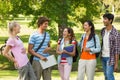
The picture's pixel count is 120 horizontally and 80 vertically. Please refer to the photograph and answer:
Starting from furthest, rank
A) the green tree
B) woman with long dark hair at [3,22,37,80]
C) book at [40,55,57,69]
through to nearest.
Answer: the green tree
book at [40,55,57,69]
woman with long dark hair at [3,22,37,80]

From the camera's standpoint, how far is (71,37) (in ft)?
30.8

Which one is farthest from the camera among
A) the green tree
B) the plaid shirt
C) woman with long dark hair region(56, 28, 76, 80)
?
the green tree

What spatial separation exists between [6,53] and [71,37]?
2.04 m

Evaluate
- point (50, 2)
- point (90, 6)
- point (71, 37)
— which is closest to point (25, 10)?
point (50, 2)

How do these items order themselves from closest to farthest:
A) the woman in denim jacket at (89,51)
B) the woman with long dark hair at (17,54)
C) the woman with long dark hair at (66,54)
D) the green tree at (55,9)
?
the woman with long dark hair at (17,54), the woman in denim jacket at (89,51), the woman with long dark hair at (66,54), the green tree at (55,9)

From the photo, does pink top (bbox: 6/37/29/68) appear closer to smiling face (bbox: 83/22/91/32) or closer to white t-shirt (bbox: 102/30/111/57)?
smiling face (bbox: 83/22/91/32)

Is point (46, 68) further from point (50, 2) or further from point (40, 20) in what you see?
point (50, 2)

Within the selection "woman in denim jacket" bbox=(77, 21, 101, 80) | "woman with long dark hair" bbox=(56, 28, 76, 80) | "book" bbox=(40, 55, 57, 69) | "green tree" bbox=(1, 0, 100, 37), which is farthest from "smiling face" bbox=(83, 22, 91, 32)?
"green tree" bbox=(1, 0, 100, 37)

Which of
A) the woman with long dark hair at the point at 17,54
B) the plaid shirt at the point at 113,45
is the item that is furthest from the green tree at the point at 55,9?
the woman with long dark hair at the point at 17,54

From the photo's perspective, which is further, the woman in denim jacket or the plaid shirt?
the woman in denim jacket

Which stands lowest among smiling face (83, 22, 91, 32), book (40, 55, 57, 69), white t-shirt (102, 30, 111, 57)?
book (40, 55, 57, 69)

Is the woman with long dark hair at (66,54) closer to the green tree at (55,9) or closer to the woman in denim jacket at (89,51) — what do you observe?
the woman in denim jacket at (89,51)

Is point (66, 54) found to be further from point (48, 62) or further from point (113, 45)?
point (113, 45)

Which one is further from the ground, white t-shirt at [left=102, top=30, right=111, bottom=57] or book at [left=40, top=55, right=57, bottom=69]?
white t-shirt at [left=102, top=30, right=111, bottom=57]
